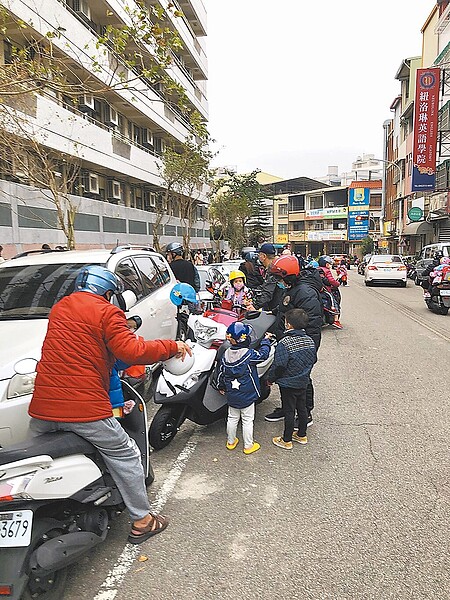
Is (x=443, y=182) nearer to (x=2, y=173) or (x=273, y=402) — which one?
(x=2, y=173)

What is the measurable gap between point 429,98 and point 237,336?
31.9m

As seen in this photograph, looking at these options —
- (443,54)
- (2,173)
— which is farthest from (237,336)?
(443,54)

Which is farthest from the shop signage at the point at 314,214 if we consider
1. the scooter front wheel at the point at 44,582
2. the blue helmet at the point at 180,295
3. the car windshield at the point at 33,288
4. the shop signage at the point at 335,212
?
the scooter front wheel at the point at 44,582

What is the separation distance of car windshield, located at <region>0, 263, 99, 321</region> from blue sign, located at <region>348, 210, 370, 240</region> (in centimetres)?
6122

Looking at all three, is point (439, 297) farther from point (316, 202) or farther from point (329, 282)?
point (316, 202)

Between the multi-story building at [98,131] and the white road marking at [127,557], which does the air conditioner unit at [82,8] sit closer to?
the multi-story building at [98,131]

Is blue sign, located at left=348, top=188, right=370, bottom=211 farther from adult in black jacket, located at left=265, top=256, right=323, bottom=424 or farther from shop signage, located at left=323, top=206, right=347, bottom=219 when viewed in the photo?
adult in black jacket, located at left=265, top=256, right=323, bottom=424

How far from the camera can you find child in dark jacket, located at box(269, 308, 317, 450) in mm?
4879

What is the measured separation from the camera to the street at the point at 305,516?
297cm

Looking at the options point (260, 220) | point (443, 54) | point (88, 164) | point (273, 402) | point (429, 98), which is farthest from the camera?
point (260, 220)

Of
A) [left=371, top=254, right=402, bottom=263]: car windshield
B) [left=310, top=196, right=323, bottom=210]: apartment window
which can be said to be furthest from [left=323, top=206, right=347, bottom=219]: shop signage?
[left=371, top=254, right=402, bottom=263]: car windshield

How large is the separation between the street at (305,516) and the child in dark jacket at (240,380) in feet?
0.62

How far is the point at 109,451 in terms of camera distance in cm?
305

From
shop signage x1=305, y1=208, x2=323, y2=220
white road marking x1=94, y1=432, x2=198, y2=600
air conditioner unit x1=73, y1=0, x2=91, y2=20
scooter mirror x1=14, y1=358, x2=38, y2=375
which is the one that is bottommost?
white road marking x1=94, y1=432, x2=198, y2=600
